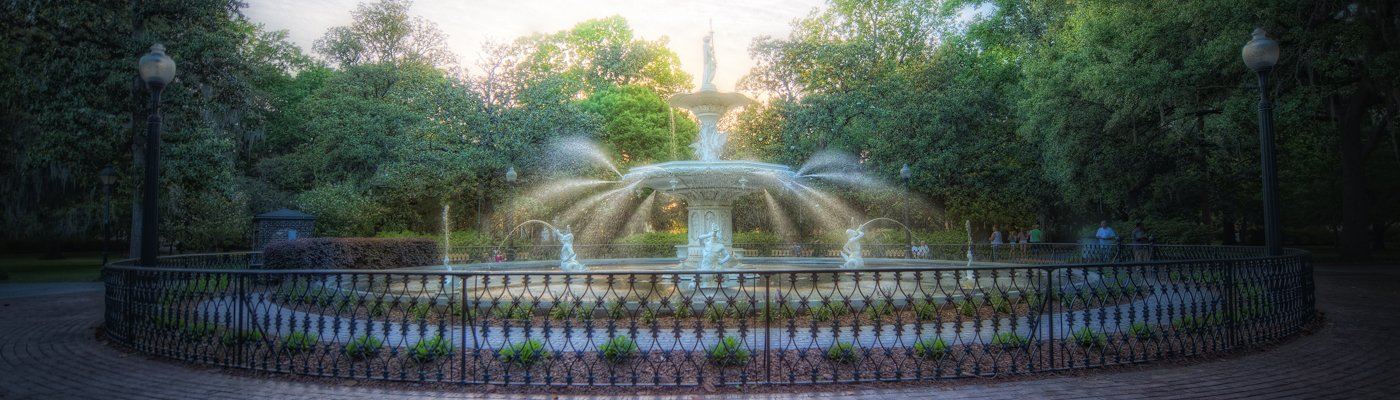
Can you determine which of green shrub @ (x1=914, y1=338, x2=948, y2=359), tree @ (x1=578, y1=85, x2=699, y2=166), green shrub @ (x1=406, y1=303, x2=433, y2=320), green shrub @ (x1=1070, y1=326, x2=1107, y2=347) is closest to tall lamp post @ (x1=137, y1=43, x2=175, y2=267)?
green shrub @ (x1=406, y1=303, x2=433, y2=320)

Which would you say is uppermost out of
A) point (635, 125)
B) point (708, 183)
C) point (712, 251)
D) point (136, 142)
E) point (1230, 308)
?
point (635, 125)

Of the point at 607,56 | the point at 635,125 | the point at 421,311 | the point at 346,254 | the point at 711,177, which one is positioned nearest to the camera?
the point at 421,311

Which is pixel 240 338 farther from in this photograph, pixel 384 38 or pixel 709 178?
pixel 384 38

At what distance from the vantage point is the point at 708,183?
13.0m

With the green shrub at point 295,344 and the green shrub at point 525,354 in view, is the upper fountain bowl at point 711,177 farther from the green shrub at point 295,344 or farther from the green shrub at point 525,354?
the green shrub at point 295,344

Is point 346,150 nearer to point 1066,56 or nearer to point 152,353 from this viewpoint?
point 152,353

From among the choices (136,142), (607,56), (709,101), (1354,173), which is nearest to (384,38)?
(607,56)

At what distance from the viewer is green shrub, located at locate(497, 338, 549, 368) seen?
5535 mm

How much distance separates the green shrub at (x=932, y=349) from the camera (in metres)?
5.85

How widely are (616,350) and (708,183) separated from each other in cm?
759

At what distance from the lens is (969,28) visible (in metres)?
32.8

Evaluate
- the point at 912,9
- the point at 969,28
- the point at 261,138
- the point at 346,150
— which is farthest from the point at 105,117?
the point at 969,28

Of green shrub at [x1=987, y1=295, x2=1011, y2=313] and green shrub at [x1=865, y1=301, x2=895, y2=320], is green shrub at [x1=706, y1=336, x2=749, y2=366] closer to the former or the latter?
green shrub at [x1=865, y1=301, x2=895, y2=320]

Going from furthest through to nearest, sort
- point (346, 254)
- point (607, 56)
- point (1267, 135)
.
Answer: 1. point (607, 56)
2. point (346, 254)
3. point (1267, 135)
